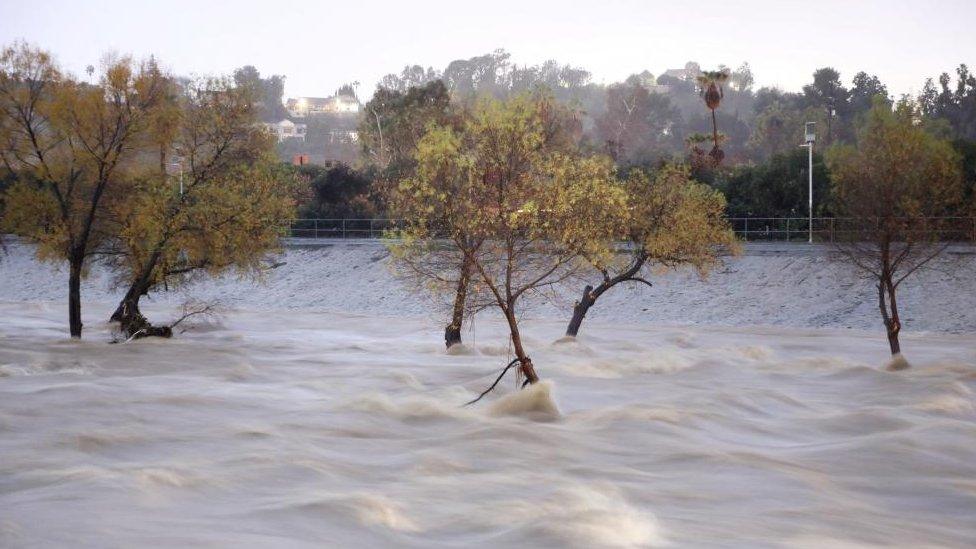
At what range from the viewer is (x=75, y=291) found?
163ft

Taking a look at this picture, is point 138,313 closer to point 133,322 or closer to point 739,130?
point 133,322

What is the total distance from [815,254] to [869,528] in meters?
40.8

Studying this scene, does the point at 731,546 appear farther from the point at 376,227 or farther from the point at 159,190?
the point at 376,227

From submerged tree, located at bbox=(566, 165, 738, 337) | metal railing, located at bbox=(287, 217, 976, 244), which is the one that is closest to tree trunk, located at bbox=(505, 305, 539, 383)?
metal railing, located at bbox=(287, 217, 976, 244)

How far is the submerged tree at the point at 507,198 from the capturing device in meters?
34.2

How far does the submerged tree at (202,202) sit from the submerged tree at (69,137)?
1.12 meters

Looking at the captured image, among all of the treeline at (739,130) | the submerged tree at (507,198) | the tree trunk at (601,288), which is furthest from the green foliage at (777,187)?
the submerged tree at (507,198)

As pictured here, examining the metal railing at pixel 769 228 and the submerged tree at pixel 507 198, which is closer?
the submerged tree at pixel 507 198

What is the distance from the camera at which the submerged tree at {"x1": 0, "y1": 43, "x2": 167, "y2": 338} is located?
4850 centimetres

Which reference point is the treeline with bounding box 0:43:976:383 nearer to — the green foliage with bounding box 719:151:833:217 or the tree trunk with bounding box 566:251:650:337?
the tree trunk with bounding box 566:251:650:337

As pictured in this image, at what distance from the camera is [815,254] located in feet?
200

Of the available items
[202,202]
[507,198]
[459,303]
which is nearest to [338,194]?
[202,202]

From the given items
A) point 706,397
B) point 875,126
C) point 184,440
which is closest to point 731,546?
point 184,440

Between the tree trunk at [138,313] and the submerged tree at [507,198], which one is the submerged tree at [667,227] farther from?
the tree trunk at [138,313]
